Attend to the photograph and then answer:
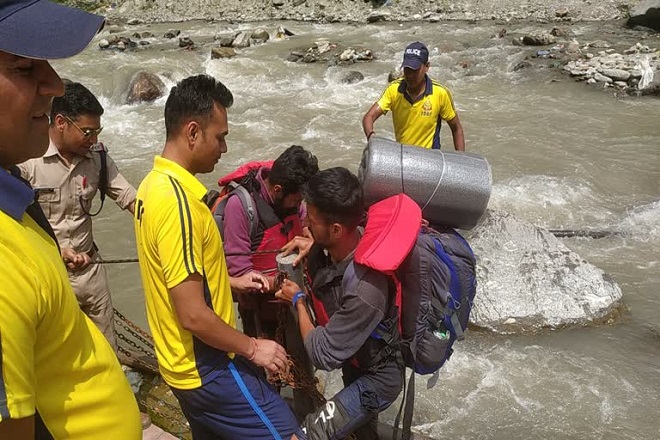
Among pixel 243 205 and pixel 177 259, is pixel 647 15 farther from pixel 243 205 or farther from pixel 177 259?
pixel 177 259

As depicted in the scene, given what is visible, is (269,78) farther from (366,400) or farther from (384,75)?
(366,400)

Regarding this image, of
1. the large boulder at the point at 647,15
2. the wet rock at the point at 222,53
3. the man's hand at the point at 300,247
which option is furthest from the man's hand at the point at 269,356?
the large boulder at the point at 647,15

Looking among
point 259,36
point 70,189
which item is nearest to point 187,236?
point 70,189

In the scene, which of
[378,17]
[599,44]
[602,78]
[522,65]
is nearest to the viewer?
[602,78]

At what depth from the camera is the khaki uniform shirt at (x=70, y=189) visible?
11.5 ft

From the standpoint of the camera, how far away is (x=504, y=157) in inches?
410

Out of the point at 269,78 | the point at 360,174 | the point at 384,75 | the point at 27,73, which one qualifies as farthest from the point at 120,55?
the point at 27,73

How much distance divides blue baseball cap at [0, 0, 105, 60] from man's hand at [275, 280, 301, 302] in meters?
1.59

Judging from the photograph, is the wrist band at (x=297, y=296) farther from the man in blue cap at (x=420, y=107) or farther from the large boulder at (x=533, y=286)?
the large boulder at (x=533, y=286)

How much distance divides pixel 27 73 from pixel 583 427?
189 inches

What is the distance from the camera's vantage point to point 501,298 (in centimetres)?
571

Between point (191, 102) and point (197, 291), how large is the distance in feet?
2.60

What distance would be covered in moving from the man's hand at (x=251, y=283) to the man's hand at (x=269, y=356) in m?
0.48

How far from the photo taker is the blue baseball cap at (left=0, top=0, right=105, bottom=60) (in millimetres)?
1272
